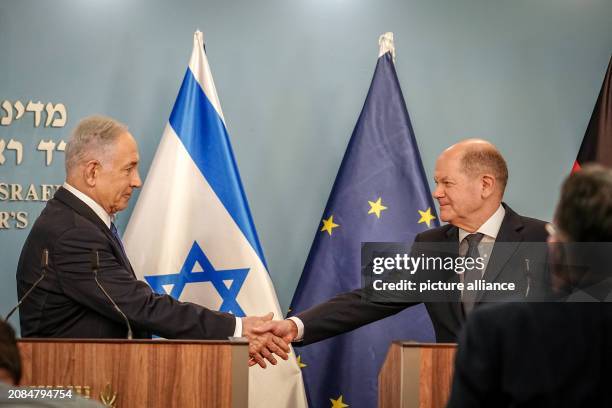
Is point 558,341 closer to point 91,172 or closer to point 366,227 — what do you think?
point 91,172

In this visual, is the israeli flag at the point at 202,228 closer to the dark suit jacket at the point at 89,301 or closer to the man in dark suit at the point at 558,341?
the dark suit jacket at the point at 89,301

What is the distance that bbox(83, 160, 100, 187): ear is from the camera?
3592 millimetres

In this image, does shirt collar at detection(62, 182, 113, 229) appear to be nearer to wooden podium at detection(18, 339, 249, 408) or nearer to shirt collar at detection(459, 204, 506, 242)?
wooden podium at detection(18, 339, 249, 408)

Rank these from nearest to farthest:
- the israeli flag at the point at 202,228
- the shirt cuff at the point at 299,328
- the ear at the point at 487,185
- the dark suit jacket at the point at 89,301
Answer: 1. the dark suit jacket at the point at 89,301
2. the ear at the point at 487,185
3. the shirt cuff at the point at 299,328
4. the israeli flag at the point at 202,228

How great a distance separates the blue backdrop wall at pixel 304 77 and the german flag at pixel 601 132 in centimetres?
21

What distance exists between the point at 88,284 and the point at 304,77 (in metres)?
2.15

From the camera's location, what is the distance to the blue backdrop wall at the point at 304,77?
492 cm

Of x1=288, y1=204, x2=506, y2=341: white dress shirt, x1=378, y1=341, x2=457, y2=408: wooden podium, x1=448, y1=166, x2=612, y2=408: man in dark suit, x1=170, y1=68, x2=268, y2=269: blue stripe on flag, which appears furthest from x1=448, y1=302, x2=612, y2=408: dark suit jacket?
x1=170, y1=68, x2=268, y2=269: blue stripe on flag

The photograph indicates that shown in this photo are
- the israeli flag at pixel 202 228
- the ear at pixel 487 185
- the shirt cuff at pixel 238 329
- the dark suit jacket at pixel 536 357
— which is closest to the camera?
the dark suit jacket at pixel 536 357

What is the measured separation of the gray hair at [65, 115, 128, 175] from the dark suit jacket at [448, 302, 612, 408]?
2262 millimetres

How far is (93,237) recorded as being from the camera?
11.1 feet

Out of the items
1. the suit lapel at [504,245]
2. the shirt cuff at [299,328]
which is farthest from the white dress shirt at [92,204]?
the suit lapel at [504,245]

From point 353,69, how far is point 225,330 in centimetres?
211

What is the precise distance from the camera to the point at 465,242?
384 centimetres
